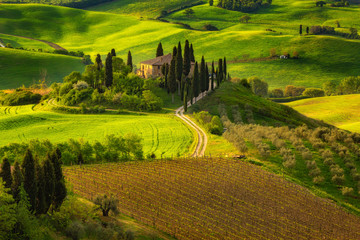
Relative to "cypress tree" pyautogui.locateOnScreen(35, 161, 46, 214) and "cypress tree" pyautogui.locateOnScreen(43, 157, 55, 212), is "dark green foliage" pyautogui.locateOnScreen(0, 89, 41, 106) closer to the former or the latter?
"cypress tree" pyautogui.locateOnScreen(43, 157, 55, 212)

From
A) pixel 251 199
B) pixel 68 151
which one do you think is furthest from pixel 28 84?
pixel 251 199

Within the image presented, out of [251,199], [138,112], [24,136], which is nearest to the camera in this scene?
[251,199]

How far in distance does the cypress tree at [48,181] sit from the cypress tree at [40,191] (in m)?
0.38

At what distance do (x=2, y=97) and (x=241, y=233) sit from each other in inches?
4696

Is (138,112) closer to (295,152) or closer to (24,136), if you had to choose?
(24,136)

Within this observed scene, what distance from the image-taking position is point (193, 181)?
2244 inches

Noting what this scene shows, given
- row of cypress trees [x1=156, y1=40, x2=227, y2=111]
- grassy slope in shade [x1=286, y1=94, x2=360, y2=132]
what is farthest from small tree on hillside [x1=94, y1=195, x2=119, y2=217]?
grassy slope in shade [x1=286, y1=94, x2=360, y2=132]

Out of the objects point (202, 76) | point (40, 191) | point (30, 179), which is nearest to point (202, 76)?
point (202, 76)

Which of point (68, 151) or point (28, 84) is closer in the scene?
point (68, 151)

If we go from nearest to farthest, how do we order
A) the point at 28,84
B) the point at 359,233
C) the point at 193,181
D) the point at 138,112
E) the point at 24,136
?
the point at 359,233, the point at 193,181, the point at 24,136, the point at 138,112, the point at 28,84

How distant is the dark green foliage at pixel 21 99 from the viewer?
13112 cm

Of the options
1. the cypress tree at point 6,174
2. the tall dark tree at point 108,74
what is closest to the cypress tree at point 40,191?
the cypress tree at point 6,174

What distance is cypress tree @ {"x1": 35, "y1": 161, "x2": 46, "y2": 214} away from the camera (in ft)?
124

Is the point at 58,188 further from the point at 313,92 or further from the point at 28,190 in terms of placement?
the point at 313,92
